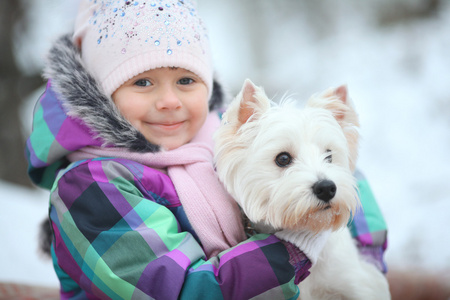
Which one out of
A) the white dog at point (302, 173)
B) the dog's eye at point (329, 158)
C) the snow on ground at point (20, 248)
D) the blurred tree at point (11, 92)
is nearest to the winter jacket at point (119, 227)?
the white dog at point (302, 173)

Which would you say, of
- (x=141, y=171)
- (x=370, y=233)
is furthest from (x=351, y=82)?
(x=141, y=171)

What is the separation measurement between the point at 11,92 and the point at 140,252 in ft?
17.5

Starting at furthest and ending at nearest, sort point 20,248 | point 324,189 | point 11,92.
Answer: point 11,92 → point 20,248 → point 324,189

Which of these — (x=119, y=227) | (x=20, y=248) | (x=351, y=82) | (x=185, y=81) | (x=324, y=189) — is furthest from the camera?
(x=351, y=82)

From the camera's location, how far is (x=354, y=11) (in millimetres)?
9906

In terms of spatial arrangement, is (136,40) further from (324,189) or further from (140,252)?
(324,189)

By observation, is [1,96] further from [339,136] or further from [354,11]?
[354,11]

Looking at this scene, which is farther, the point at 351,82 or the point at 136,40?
the point at 351,82

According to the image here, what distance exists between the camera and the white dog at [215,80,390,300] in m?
1.57

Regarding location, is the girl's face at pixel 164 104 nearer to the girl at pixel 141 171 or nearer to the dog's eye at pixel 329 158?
the girl at pixel 141 171

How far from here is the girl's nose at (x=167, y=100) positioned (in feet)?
6.41

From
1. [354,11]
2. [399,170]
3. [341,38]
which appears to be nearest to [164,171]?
[399,170]

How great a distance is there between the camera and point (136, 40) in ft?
6.37

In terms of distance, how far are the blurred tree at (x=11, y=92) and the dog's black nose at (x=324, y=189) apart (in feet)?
18.2
